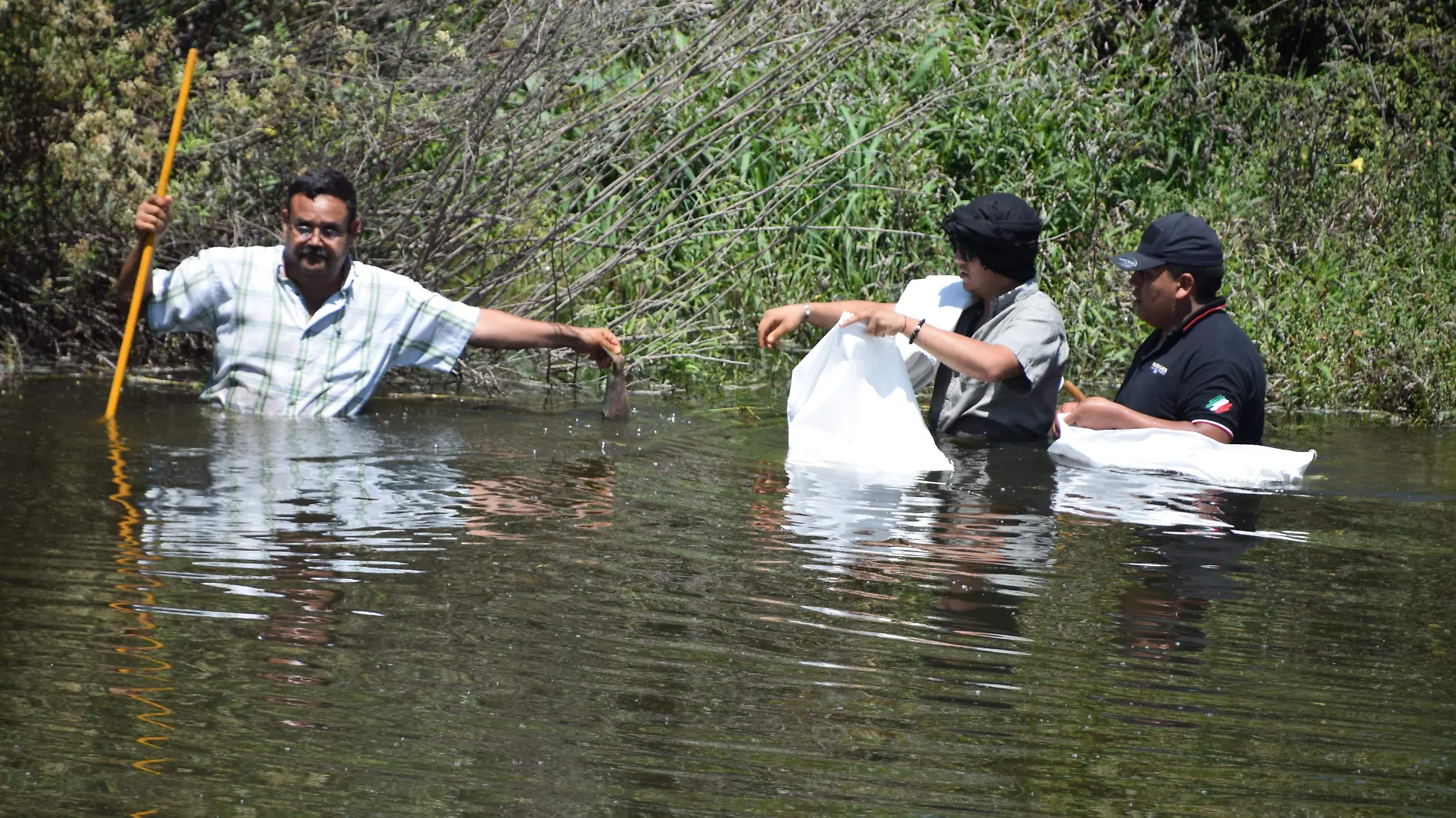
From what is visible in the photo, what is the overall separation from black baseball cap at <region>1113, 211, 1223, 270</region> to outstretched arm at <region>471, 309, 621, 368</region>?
5.61ft

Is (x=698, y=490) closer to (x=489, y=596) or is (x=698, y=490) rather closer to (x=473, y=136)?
(x=489, y=596)

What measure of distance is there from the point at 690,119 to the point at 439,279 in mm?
2172

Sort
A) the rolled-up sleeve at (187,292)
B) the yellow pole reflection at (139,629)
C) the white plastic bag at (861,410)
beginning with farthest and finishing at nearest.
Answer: the rolled-up sleeve at (187,292) → the white plastic bag at (861,410) → the yellow pole reflection at (139,629)

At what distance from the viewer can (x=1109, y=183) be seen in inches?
398

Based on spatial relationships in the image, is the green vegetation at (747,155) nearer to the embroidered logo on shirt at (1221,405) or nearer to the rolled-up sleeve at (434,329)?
the rolled-up sleeve at (434,329)

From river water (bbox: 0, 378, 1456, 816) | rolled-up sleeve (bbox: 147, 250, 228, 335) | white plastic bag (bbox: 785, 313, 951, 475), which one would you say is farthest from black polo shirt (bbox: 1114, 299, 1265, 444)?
rolled-up sleeve (bbox: 147, 250, 228, 335)

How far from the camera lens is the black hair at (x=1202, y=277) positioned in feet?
19.7

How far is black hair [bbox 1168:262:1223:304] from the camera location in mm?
6016

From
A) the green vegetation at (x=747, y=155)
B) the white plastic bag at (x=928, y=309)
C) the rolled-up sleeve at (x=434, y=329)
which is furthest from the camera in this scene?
the green vegetation at (x=747, y=155)

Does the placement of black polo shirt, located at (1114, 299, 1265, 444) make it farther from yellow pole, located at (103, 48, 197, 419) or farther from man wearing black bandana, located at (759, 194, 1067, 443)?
yellow pole, located at (103, 48, 197, 419)

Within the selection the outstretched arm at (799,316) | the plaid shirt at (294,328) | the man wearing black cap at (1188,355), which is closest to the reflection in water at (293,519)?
the plaid shirt at (294,328)

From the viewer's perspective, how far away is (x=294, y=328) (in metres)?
6.32

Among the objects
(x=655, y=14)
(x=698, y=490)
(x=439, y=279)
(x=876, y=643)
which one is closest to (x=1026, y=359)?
(x=698, y=490)

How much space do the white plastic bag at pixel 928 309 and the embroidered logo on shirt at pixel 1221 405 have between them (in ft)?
2.88
